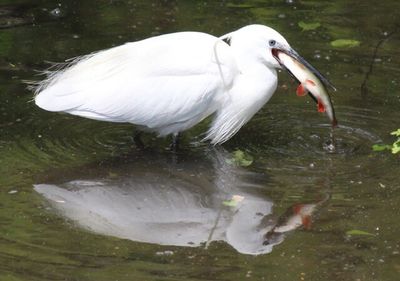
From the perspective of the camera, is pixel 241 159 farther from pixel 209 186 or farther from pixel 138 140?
pixel 138 140

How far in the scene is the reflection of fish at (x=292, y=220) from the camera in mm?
6141

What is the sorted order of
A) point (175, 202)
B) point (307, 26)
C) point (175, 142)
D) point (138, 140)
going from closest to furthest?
point (175, 202), point (175, 142), point (138, 140), point (307, 26)

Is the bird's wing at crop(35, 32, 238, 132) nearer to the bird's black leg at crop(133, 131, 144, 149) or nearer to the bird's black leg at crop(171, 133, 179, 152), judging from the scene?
the bird's black leg at crop(171, 133, 179, 152)

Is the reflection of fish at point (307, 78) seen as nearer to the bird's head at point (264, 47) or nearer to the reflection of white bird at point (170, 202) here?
the bird's head at point (264, 47)

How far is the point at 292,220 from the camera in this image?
249 inches

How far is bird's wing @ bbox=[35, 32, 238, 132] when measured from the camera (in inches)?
283

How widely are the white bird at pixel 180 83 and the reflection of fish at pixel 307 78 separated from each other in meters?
0.03

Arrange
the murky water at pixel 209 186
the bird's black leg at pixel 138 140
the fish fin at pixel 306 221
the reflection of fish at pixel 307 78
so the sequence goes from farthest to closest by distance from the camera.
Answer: the bird's black leg at pixel 138 140 → the reflection of fish at pixel 307 78 → the fish fin at pixel 306 221 → the murky water at pixel 209 186

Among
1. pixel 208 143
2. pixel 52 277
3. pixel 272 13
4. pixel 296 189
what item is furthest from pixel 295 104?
pixel 52 277

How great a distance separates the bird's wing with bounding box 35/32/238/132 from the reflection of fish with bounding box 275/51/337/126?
429 mm

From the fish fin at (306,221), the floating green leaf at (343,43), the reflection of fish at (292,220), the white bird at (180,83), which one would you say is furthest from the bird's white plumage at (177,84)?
the floating green leaf at (343,43)

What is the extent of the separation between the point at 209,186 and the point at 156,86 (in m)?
0.90

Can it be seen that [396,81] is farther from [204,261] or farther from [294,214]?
[204,261]

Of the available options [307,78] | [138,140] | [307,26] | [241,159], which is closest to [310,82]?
[307,78]
